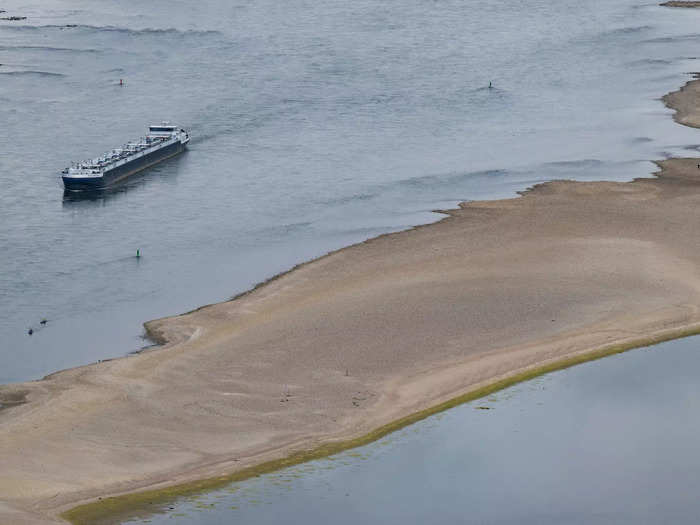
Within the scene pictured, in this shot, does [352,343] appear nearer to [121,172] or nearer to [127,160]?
[121,172]

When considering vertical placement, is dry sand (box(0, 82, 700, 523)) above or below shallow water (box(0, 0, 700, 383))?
below

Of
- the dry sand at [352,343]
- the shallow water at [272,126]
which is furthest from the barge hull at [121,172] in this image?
the dry sand at [352,343]

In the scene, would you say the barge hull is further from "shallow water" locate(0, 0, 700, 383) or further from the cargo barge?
"shallow water" locate(0, 0, 700, 383)

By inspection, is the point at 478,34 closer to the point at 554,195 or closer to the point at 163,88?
the point at 163,88

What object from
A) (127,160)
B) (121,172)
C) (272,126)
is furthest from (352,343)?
(272,126)

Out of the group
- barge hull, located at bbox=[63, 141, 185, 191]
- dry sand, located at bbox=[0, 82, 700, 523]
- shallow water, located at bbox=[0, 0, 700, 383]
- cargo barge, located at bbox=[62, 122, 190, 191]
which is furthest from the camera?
cargo barge, located at bbox=[62, 122, 190, 191]

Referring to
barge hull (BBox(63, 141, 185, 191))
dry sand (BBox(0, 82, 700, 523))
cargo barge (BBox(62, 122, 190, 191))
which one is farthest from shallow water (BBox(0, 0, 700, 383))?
dry sand (BBox(0, 82, 700, 523))

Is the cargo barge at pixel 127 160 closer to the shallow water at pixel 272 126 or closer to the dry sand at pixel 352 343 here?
the shallow water at pixel 272 126

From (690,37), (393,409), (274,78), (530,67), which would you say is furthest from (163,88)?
(393,409)
